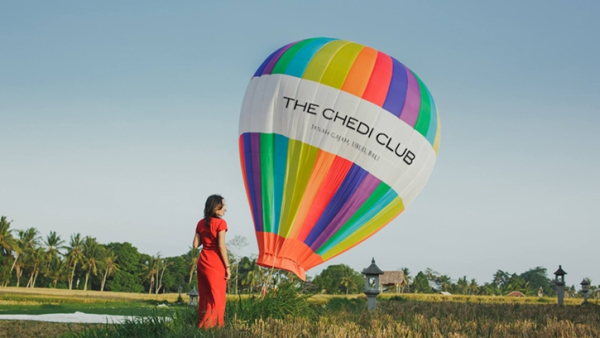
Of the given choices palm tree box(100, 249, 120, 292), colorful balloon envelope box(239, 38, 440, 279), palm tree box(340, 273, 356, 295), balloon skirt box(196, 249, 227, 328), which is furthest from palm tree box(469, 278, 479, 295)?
balloon skirt box(196, 249, 227, 328)

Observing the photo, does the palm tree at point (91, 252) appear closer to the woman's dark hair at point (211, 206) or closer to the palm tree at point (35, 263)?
the palm tree at point (35, 263)

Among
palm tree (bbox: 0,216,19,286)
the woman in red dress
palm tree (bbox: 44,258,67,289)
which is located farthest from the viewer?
palm tree (bbox: 44,258,67,289)

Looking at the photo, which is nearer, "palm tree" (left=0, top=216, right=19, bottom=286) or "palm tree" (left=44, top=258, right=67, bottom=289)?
"palm tree" (left=0, top=216, right=19, bottom=286)

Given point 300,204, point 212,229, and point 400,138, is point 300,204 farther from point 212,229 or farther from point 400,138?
point 212,229

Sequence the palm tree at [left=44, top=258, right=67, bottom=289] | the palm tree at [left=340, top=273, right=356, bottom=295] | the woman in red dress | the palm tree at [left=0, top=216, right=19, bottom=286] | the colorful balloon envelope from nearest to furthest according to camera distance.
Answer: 1. the woman in red dress
2. the colorful balloon envelope
3. the palm tree at [left=0, top=216, right=19, bottom=286]
4. the palm tree at [left=44, top=258, right=67, bottom=289]
5. the palm tree at [left=340, top=273, right=356, bottom=295]

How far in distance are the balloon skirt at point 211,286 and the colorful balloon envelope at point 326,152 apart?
8428 mm

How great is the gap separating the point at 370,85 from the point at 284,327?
1086 cm

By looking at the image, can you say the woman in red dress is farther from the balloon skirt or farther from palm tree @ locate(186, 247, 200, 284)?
palm tree @ locate(186, 247, 200, 284)

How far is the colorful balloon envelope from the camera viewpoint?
1659 cm

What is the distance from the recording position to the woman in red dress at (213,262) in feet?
25.5

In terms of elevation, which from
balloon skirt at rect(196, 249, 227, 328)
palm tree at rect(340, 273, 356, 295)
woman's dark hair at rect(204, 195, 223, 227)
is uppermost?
palm tree at rect(340, 273, 356, 295)

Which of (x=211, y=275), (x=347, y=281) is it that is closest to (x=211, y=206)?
(x=211, y=275)

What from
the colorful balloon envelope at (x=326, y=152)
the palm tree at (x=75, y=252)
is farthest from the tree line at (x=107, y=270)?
the colorful balloon envelope at (x=326, y=152)

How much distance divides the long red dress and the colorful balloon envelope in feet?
27.7
